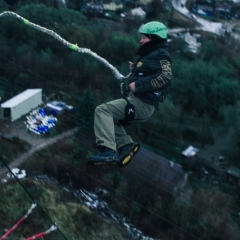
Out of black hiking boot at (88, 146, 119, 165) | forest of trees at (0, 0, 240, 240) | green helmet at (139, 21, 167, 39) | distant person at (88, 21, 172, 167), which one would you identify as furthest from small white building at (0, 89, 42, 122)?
green helmet at (139, 21, 167, 39)

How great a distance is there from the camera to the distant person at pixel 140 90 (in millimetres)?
3176

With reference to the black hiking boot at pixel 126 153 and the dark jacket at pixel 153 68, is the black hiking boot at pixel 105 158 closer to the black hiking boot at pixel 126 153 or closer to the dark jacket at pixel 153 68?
the black hiking boot at pixel 126 153

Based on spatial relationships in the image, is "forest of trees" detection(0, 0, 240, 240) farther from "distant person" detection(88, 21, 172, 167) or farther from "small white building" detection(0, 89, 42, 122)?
"distant person" detection(88, 21, 172, 167)

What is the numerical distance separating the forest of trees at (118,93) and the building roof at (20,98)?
0.92 m

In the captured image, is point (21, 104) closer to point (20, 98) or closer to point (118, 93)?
point (20, 98)

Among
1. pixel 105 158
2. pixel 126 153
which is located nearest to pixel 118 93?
pixel 126 153

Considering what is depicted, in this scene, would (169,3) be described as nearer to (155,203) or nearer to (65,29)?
(65,29)

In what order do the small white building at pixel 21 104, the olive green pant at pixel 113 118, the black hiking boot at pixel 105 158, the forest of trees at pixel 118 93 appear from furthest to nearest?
the small white building at pixel 21 104 < the forest of trees at pixel 118 93 < the olive green pant at pixel 113 118 < the black hiking boot at pixel 105 158

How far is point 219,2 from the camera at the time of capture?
3519 cm

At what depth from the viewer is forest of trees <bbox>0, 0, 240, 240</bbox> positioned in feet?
37.8

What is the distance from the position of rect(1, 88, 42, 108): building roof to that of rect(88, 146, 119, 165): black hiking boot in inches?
514

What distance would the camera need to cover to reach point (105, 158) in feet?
10.2

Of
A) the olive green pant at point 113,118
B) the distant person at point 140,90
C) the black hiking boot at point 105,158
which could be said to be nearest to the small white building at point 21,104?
the olive green pant at point 113,118

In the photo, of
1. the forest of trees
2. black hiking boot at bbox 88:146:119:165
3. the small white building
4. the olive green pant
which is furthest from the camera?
the small white building
